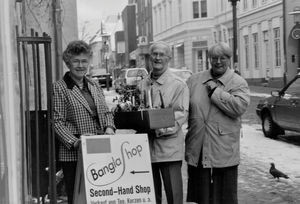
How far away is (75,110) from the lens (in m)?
4.48

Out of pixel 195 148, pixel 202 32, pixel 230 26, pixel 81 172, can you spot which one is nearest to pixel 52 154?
pixel 81 172

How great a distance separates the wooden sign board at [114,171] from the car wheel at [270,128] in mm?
8403

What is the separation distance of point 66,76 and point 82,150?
2.22 feet

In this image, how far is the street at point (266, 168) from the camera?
23.7 feet

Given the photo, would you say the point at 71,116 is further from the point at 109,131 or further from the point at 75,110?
the point at 109,131

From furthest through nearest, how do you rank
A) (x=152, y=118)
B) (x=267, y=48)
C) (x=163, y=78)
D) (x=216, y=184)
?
(x=267, y=48), (x=216, y=184), (x=163, y=78), (x=152, y=118)

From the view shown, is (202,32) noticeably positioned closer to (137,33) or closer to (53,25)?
(137,33)

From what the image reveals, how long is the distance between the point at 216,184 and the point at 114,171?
123 cm

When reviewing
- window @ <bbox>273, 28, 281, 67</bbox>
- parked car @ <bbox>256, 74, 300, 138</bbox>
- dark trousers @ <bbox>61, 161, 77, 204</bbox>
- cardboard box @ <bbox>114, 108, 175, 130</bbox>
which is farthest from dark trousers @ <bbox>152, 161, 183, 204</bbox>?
window @ <bbox>273, 28, 281, 67</bbox>

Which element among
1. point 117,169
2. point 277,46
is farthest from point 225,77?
point 277,46

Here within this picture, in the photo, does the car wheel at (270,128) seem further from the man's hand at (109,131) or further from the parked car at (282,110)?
the man's hand at (109,131)

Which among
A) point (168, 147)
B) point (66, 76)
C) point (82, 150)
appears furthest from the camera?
point (168, 147)

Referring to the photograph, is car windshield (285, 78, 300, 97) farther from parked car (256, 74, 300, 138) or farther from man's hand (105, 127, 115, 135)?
man's hand (105, 127, 115, 135)

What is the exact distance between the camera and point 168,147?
491 cm
